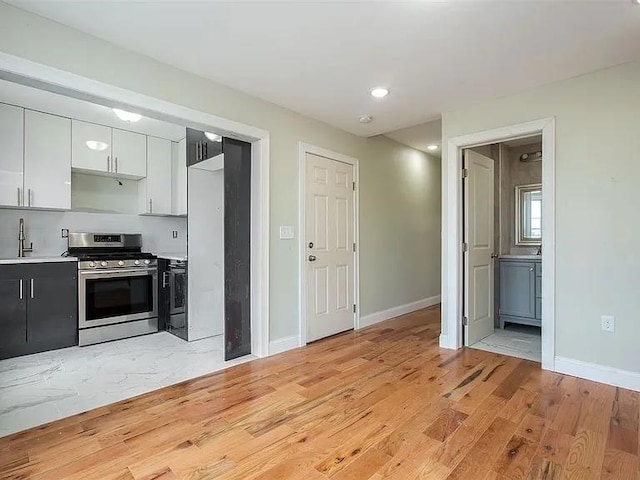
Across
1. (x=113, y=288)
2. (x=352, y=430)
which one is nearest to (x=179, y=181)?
(x=113, y=288)

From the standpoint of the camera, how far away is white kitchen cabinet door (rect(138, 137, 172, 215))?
4441 millimetres

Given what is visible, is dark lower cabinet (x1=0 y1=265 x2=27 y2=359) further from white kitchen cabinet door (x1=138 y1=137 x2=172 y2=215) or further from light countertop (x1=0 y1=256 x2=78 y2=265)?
white kitchen cabinet door (x1=138 y1=137 x2=172 y2=215)

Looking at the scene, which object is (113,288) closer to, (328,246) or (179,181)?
(179,181)

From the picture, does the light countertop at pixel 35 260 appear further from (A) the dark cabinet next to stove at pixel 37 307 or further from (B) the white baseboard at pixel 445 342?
(B) the white baseboard at pixel 445 342

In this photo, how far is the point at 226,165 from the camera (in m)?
3.25

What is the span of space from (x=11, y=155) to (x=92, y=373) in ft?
7.79

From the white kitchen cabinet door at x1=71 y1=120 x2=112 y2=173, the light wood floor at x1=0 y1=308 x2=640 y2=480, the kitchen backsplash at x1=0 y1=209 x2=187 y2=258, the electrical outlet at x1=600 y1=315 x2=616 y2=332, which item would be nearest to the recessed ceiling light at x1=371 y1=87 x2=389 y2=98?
the light wood floor at x1=0 y1=308 x2=640 y2=480

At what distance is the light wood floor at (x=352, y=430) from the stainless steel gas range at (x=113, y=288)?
1731mm

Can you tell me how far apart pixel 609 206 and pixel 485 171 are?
1404 millimetres

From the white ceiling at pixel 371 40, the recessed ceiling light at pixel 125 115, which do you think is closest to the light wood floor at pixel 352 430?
the recessed ceiling light at pixel 125 115

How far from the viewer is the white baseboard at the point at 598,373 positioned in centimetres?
259

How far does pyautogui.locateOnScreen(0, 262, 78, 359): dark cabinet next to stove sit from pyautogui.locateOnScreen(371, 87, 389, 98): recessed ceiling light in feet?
11.6

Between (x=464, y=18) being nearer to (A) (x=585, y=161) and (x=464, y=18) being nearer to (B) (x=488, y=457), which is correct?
(A) (x=585, y=161)

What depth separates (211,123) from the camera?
2854mm
